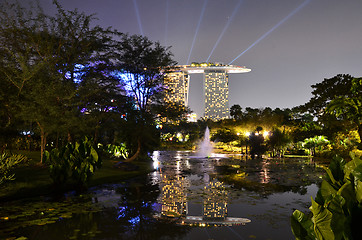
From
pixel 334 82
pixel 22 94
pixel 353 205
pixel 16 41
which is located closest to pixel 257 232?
pixel 353 205

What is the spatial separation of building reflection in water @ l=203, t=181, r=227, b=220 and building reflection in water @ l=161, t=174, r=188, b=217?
0.70 meters

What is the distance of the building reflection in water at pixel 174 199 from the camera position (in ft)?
26.9

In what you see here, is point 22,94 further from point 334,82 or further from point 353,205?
point 334,82

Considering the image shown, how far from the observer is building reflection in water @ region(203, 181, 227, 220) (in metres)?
7.91

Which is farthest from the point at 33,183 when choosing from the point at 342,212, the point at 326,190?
the point at 342,212

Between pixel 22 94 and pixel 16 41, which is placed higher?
pixel 16 41

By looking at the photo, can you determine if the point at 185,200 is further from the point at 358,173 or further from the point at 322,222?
the point at 358,173

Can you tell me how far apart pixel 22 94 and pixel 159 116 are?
431 inches

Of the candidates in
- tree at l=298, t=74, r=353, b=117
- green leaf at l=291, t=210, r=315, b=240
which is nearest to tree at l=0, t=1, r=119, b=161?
green leaf at l=291, t=210, r=315, b=240

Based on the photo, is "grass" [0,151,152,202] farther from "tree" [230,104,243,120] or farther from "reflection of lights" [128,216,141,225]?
"tree" [230,104,243,120]

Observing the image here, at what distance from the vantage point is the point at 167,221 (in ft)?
23.8

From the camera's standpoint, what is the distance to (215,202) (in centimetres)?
962

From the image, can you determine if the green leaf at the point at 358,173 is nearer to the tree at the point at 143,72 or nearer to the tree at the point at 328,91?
the tree at the point at 143,72

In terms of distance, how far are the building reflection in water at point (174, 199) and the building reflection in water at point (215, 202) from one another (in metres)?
0.70
